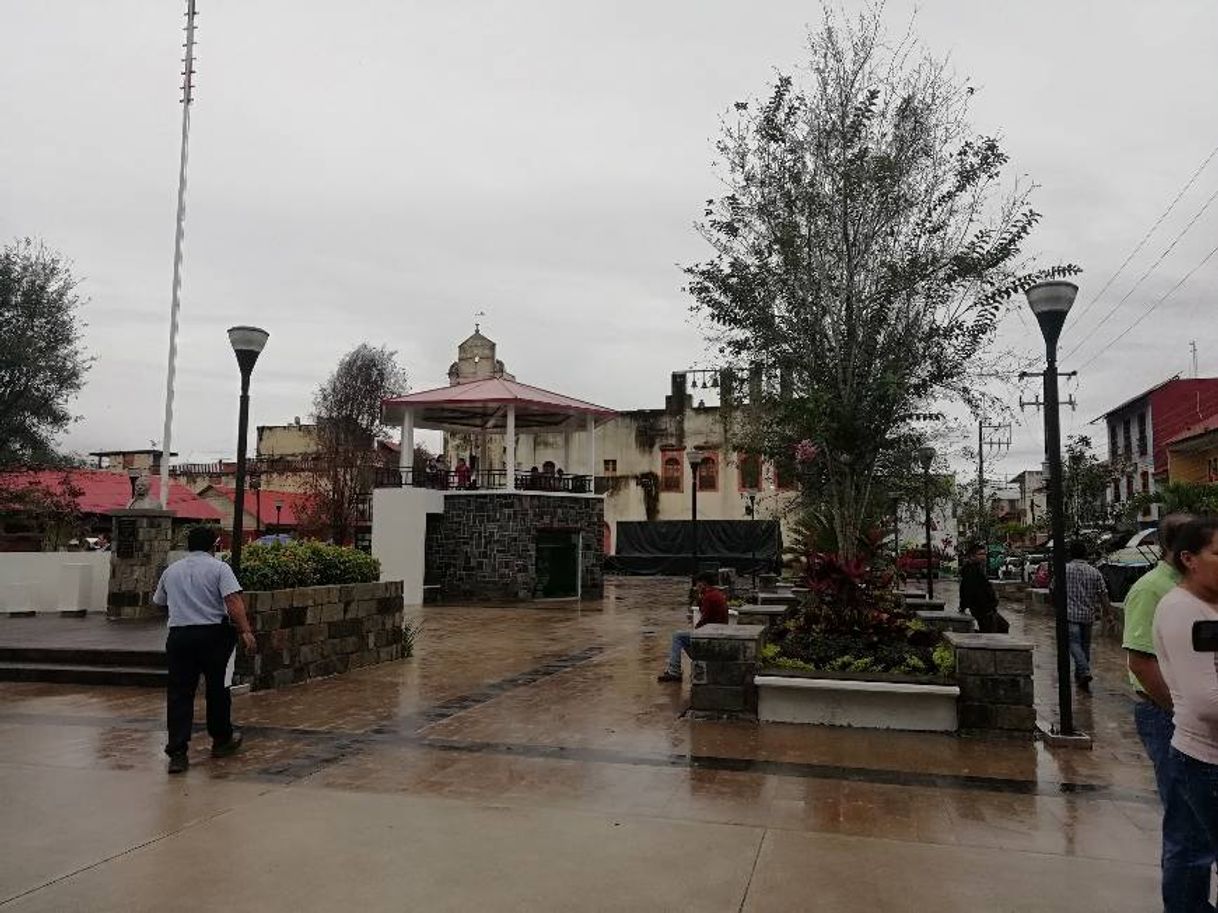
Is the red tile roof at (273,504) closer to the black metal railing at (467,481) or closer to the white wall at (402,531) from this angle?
the black metal railing at (467,481)

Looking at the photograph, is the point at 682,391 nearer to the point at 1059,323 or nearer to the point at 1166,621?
the point at 1059,323

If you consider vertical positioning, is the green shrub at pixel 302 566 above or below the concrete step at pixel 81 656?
above

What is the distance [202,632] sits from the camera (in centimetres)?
660

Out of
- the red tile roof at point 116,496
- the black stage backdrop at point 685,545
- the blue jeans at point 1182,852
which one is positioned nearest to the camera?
the blue jeans at point 1182,852

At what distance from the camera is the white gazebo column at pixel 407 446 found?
24.7 m

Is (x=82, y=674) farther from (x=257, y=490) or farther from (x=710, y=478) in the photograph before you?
(x=710, y=478)

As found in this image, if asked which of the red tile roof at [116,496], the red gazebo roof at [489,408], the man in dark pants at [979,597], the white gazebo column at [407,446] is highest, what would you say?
the red gazebo roof at [489,408]

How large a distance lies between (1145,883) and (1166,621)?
1.93 meters

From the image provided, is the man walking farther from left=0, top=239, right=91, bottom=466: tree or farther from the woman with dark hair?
left=0, top=239, right=91, bottom=466: tree

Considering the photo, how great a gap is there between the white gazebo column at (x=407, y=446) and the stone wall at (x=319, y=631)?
1251cm

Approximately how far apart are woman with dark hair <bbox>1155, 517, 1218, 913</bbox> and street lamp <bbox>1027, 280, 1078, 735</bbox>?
4251 mm

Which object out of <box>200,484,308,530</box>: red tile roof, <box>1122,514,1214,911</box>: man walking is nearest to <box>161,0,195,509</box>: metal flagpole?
<box>1122,514,1214,911</box>: man walking

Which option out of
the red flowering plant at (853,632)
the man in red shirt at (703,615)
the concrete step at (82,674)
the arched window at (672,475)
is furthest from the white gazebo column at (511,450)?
the arched window at (672,475)

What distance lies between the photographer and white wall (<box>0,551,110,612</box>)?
17.0 meters
